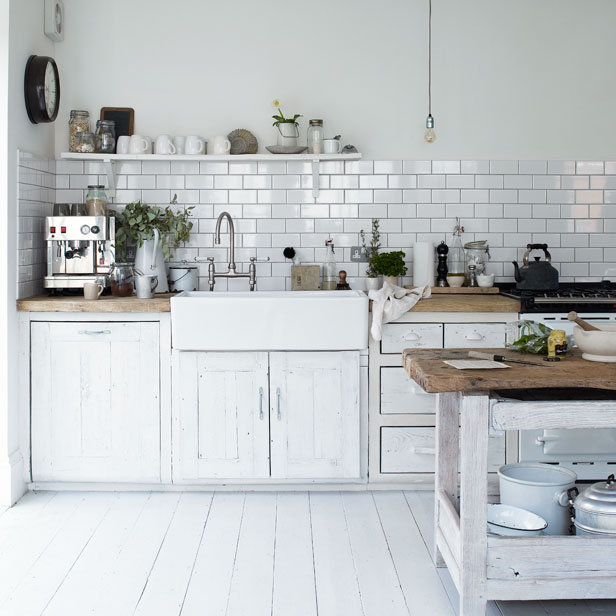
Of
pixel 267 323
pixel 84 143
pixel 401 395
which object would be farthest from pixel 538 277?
pixel 84 143

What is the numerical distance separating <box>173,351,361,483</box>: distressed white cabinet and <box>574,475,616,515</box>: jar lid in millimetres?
1453

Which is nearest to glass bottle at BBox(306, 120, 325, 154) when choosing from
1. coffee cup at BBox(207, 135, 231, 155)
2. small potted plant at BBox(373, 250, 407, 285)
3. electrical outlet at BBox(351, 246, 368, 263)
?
coffee cup at BBox(207, 135, 231, 155)

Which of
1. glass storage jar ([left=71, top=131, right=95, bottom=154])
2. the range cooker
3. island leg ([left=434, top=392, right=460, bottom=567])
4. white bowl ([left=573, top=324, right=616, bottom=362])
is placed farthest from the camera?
glass storage jar ([left=71, top=131, right=95, bottom=154])

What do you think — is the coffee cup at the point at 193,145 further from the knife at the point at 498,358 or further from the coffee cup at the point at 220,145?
the knife at the point at 498,358

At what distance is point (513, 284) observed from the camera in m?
4.52

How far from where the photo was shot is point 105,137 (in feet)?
14.4

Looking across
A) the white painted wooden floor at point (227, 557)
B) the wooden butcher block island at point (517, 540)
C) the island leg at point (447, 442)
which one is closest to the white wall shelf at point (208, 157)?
the white painted wooden floor at point (227, 557)

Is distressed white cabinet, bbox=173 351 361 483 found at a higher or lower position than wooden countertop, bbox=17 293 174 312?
lower

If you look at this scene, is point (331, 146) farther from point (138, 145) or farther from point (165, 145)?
point (138, 145)

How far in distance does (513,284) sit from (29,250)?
2.70 meters

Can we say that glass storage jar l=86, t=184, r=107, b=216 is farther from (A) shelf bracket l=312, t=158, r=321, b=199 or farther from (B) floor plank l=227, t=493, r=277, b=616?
(B) floor plank l=227, t=493, r=277, b=616

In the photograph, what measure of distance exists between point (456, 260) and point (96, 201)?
205 centimetres

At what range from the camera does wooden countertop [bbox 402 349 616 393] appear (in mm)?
2270

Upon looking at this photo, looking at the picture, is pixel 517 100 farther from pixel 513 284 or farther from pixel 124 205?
pixel 124 205
